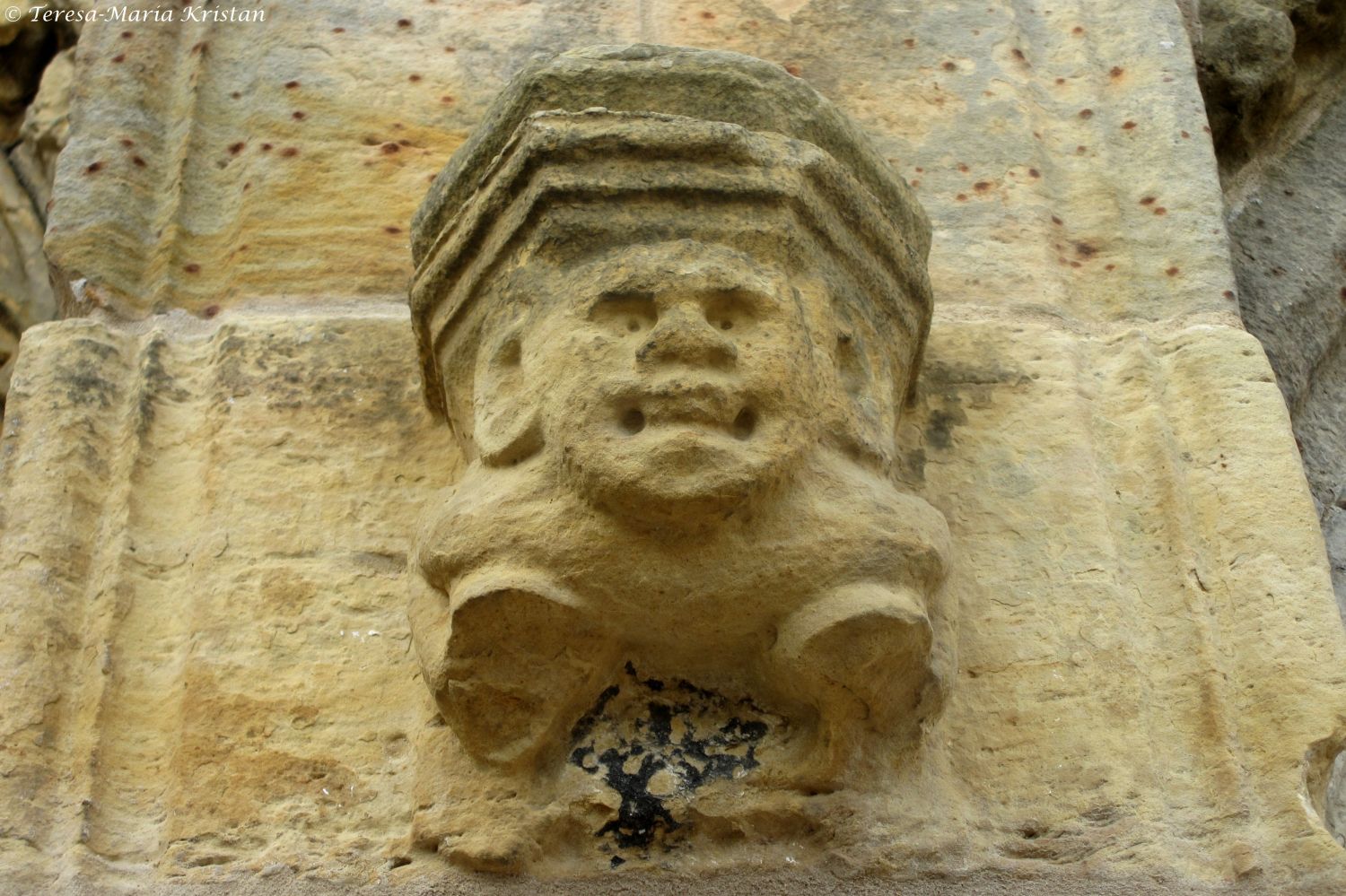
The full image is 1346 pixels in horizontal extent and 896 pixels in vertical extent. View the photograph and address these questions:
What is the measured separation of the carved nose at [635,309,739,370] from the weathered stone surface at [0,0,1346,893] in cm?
37

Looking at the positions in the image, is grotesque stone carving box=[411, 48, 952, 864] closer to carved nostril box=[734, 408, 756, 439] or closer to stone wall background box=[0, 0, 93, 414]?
carved nostril box=[734, 408, 756, 439]

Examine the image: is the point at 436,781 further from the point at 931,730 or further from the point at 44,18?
the point at 44,18

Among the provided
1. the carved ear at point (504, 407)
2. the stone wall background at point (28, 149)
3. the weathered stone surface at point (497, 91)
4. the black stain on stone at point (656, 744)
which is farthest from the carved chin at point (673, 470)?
the stone wall background at point (28, 149)

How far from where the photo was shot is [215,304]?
2.35 metres

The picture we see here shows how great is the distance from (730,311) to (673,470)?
0.75 ft

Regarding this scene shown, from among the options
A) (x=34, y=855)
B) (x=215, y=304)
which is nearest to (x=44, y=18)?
(x=215, y=304)

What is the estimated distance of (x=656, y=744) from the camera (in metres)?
1.89

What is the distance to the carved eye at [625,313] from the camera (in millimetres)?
1858

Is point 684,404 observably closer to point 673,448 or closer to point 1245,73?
point 673,448

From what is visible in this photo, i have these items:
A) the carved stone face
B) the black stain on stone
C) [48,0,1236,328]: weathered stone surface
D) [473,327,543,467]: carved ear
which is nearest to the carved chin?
the carved stone face

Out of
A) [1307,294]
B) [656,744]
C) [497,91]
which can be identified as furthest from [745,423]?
[1307,294]

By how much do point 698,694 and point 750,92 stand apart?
2.19ft

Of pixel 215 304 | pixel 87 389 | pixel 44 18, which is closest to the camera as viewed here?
pixel 87 389

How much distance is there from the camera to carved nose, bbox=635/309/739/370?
1779 mm
